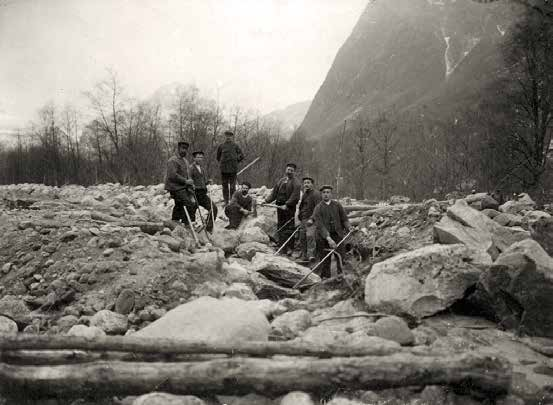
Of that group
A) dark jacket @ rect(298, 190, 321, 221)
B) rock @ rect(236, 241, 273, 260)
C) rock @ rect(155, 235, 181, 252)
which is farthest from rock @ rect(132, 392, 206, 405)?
dark jacket @ rect(298, 190, 321, 221)

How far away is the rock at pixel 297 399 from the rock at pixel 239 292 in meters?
2.47

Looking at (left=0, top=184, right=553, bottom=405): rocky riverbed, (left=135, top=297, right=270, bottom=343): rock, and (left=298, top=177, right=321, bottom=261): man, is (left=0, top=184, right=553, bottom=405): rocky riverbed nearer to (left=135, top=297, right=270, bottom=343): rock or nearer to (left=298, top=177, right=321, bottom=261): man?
(left=135, top=297, right=270, bottom=343): rock

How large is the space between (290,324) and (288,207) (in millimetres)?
→ 4514

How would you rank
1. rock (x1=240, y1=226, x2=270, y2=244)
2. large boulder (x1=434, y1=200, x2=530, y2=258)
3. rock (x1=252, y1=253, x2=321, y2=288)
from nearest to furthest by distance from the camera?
large boulder (x1=434, y1=200, x2=530, y2=258) → rock (x1=252, y1=253, x2=321, y2=288) → rock (x1=240, y1=226, x2=270, y2=244)

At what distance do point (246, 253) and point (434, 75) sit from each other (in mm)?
81531

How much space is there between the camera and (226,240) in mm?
7707

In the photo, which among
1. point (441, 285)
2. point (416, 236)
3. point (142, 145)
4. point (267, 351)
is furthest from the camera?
point (142, 145)

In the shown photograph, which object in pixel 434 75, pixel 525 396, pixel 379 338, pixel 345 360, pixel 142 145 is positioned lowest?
pixel 525 396

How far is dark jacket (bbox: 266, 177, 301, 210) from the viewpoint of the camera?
26.8 feet

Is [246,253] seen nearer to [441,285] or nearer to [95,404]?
[441,285]

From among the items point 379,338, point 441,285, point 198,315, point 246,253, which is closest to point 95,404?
point 198,315

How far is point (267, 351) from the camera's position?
2.67m

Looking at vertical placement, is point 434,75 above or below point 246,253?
above

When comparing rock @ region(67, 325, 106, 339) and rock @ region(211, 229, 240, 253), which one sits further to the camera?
rock @ region(211, 229, 240, 253)
